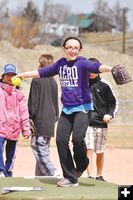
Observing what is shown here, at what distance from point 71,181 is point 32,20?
270 feet

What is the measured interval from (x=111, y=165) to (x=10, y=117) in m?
4.63

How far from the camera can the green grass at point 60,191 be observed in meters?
6.30

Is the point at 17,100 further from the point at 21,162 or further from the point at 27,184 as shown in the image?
the point at 21,162

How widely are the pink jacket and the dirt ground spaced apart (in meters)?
2.41

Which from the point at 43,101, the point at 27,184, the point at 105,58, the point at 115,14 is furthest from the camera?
the point at 115,14

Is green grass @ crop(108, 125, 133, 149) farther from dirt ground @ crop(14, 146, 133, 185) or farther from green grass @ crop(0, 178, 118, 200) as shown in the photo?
green grass @ crop(0, 178, 118, 200)

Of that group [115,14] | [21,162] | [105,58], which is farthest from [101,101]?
[115,14]

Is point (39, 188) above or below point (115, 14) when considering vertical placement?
below

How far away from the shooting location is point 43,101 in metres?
9.18

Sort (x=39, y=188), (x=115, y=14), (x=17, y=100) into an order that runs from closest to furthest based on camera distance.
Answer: (x=39, y=188) < (x=17, y=100) < (x=115, y=14)

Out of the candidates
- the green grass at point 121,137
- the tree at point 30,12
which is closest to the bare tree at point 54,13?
the tree at point 30,12

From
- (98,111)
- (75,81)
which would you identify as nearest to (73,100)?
(75,81)

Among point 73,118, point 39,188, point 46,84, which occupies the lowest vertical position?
point 39,188

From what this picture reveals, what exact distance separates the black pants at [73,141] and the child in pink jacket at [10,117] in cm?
137
